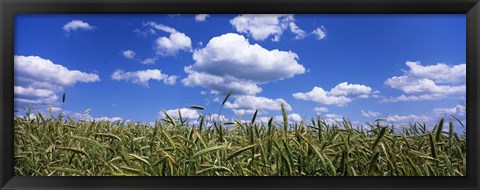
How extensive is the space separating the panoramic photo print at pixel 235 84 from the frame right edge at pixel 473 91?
0.06 m

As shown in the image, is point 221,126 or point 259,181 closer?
point 259,181

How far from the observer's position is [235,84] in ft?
5.97

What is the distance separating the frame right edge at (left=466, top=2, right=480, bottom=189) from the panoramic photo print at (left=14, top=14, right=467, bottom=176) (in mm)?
60

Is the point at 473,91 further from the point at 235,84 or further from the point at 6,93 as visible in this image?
the point at 6,93

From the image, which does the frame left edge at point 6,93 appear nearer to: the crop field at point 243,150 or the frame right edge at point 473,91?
the crop field at point 243,150

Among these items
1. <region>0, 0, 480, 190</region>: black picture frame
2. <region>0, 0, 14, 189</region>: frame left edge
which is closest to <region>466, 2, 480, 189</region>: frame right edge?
<region>0, 0, 480, 190</region>: black picture frame

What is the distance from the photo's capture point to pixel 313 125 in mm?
1805

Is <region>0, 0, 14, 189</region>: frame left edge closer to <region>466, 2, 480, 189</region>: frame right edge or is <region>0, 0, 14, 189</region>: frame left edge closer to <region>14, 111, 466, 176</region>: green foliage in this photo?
<region>14, 111, 466, 176</region>: green foliage

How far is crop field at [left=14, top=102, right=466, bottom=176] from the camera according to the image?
1.65 metres
